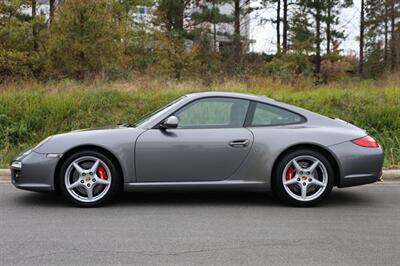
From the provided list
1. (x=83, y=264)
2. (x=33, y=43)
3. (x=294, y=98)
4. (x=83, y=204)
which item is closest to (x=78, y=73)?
(x=33, y=43)

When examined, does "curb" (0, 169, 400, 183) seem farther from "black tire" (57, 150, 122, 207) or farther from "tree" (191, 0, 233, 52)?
"tree" (191, 0, 233, 52)

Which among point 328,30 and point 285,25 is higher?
point 285,25

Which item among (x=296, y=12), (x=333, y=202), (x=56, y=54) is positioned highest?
(x=296, y=12)

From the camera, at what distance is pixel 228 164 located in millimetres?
5906

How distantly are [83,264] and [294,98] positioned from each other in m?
8.88

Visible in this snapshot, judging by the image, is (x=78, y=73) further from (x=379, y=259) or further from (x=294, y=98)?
(x=379, y=259)

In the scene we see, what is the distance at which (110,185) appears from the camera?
230 inches

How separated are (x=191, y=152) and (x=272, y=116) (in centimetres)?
107

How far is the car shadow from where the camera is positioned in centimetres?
618

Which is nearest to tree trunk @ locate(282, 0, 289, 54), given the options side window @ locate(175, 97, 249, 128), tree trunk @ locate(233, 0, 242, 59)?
tree trunk @ locate(233, 0, 242, 59)

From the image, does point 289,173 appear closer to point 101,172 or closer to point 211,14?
point 101,172

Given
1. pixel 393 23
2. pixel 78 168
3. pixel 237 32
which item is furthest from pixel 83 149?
pixel 393 23

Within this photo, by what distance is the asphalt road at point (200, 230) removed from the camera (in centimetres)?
424

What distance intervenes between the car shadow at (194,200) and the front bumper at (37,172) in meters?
0.35
